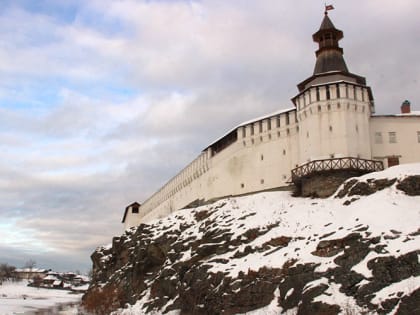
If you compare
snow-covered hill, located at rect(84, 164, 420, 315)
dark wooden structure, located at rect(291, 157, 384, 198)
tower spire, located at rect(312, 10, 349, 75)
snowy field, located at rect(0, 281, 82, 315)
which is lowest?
snowy field, located at rect(0, 281, 82, 315)

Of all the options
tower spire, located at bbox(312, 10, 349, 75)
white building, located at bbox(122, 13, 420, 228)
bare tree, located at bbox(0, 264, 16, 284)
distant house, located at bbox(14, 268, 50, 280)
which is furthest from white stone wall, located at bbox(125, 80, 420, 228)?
distant house, located at bbox(14, 268, 50, 280)

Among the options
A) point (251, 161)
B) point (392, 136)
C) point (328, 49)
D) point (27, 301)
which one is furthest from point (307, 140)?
point (27, 301)

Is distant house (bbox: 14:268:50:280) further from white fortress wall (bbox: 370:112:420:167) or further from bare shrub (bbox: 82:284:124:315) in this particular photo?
white fortress wall (bbox: 370:112:420:167)

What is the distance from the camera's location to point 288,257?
99.2 ft

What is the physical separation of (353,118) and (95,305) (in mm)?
29380

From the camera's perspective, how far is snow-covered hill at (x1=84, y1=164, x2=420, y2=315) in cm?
2434

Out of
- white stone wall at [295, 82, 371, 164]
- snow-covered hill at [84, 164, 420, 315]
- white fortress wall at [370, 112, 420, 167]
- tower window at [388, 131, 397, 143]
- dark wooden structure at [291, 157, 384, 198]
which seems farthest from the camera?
tower window at [388, 131, 397, 143]

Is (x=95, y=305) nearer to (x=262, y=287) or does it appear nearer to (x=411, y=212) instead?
(x=262, y=287)

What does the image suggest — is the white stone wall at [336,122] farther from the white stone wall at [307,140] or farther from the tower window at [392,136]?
the tower window at [392,136]

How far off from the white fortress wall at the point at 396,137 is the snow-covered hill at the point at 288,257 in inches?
304

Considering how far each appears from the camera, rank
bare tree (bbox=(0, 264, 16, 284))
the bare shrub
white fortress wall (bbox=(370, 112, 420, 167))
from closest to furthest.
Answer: white fortress wall (bbox=(370, 112, 420, 167)), the bare shrub, bare tree (bbox=(0, 264, 16, 284))

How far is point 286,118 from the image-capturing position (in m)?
47.6

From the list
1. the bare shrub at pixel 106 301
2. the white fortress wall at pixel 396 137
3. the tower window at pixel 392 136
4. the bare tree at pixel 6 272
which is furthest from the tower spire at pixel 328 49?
the bare tree at pixel 6 272

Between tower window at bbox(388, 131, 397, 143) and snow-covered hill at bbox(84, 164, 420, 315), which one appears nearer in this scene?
snow-covered hill at bbox(84, 164, 420, 315)
